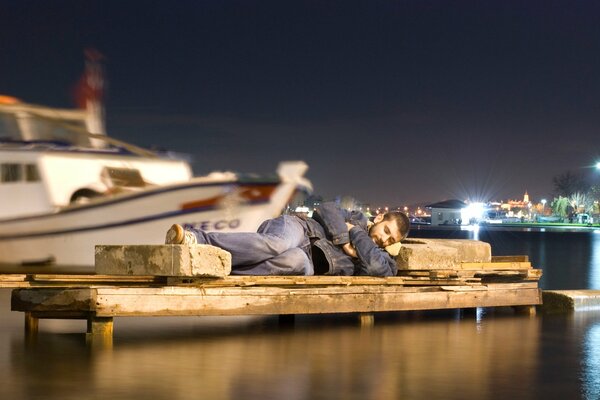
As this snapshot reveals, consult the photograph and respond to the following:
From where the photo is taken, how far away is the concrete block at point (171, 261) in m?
11.8

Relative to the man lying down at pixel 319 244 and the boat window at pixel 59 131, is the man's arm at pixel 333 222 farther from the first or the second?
the boat window at pixel 59 131

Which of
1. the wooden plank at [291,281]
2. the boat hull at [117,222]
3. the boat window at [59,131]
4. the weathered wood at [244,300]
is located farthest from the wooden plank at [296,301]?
the boat window at [59,131]

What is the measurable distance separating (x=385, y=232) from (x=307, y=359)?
3.88 meters

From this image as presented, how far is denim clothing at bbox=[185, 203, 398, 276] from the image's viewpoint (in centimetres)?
1299

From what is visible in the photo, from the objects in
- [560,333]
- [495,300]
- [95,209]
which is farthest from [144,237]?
[560,333]

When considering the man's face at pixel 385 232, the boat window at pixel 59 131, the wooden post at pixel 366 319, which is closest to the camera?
the wooden post at pixel 366 319

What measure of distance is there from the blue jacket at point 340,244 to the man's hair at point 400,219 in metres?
0.30

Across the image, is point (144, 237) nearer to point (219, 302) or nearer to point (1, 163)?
point (1, 163)

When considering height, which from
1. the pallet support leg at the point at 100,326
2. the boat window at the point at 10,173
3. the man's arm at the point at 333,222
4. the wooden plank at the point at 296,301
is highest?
the boat window at the point at 10,173

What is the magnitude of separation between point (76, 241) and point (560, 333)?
2031cm

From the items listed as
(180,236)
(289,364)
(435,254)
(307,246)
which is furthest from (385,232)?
(289,364)

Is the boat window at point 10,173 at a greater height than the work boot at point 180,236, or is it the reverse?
the boat window at point 10,173

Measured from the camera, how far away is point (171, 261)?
468 inches

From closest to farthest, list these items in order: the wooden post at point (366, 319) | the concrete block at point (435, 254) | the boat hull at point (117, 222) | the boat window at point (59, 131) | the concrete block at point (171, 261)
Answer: the concrete block at point (171, 261), the wooden post at point (366, 319), the concrete block at point (435, 254), the boat hull at point (117, 222), the boat window at point (59, 131)
